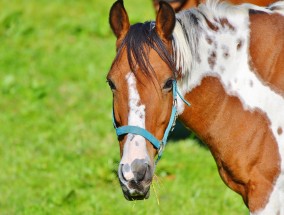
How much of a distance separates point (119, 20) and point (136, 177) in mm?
838

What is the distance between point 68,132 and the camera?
7.56 meters

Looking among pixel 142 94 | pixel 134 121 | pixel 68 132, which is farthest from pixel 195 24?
pixel 68 132

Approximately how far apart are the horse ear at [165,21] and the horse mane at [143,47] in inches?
1.4

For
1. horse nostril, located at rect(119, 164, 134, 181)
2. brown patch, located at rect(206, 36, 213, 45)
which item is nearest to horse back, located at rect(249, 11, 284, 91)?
brown patch, located at rect(206, 36, 213, 45)

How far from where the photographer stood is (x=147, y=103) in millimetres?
3910

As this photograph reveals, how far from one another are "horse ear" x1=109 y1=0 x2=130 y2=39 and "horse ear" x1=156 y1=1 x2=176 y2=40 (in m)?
0.19

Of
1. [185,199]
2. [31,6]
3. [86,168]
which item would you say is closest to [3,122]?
[86,168]

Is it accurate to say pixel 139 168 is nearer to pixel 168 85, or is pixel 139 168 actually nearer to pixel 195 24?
pixel 168 85

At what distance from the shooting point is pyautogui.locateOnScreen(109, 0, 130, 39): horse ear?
406 cm

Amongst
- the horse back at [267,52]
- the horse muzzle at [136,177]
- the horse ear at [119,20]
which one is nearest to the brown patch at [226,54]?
the horse back at [267,52]

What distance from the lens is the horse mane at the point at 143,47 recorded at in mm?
3912

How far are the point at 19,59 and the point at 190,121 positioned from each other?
5.16 metres

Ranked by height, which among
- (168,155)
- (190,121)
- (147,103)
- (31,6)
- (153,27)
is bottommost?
(31,6)

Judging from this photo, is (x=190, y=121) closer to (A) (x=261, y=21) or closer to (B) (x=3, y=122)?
(A) (x=261, y=21)
